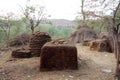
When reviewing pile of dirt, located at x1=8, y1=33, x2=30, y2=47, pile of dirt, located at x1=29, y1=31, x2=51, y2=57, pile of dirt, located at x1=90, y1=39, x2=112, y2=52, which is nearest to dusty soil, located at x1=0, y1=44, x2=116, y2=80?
pile of dirt, located at x1=29, y1=31, x2=51, y2=57

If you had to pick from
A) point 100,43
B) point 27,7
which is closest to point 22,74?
point 100,43

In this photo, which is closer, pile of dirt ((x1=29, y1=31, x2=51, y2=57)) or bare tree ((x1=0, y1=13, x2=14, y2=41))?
pile of dirt ((x1=29, y1=31, x2=51, y2=57))

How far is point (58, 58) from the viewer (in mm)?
8945

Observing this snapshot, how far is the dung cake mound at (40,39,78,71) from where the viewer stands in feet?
29.1

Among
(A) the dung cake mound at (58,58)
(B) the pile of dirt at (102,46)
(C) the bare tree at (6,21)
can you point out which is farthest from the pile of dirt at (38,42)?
(C) the bare tree at (6,21)

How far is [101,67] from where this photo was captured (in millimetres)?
9992

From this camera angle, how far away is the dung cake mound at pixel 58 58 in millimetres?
8867

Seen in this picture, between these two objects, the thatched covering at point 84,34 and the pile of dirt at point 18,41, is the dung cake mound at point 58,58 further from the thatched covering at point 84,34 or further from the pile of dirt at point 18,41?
the thatched covering at point 84,34

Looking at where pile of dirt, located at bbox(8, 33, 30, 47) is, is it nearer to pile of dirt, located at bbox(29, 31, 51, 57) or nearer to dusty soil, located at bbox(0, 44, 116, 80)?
pile of dirt, located at bbox(29, 31, 51, 57)

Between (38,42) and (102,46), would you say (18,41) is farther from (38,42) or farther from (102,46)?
(102,46)

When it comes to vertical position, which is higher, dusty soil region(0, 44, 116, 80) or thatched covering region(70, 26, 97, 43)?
thatched covering region(70, 26, 97, 43)

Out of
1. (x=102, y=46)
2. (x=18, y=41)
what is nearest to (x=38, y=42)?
(x=102, y=46)

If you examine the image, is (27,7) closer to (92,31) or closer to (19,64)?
(92,31)

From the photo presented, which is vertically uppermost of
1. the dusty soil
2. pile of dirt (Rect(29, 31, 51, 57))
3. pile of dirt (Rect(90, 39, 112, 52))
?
pile of dirt (Rect(29, 31, 51, 57))
